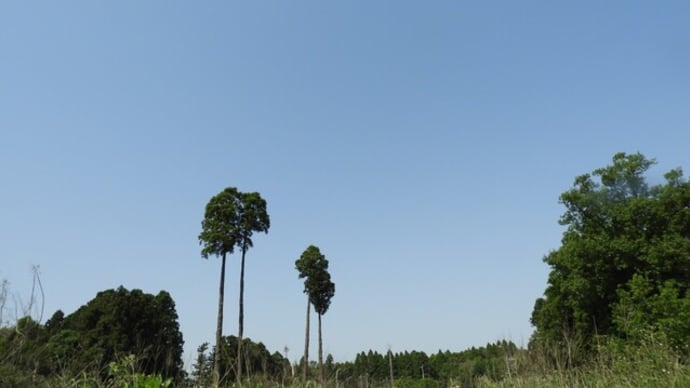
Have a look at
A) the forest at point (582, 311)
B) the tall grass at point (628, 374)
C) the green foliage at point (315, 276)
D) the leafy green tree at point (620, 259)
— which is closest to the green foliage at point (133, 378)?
the forest at point (582, 311)

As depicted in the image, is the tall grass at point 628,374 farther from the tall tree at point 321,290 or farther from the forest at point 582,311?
the tall tree at point 321,290

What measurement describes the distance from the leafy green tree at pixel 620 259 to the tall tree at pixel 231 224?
17.1 meters

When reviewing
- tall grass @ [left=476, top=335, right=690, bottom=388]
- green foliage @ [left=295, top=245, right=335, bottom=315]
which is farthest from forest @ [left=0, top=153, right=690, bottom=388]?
green foliage @ [left=295, top=245, right=335, bottom=315]

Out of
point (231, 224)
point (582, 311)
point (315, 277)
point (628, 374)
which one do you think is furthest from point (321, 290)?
point (628, 374)

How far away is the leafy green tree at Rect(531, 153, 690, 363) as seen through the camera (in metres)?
17.3

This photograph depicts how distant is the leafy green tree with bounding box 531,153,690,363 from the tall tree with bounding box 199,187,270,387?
56.1ft

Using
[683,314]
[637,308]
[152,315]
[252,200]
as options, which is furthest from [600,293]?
[152,315]

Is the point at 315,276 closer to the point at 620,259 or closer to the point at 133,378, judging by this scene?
the point at 620,259

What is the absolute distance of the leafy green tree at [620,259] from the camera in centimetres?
1728

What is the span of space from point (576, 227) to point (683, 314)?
753 cm

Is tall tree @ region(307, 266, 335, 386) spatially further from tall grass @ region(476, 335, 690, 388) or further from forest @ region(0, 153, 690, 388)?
tall grass @ region(476, 335, 690, 388)

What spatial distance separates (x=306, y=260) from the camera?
1406 inches

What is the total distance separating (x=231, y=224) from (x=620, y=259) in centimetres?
2067

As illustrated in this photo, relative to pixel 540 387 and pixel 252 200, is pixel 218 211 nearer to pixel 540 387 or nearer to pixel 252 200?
pixel 252 200
